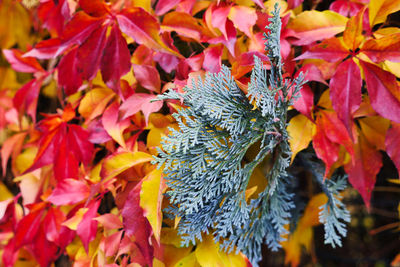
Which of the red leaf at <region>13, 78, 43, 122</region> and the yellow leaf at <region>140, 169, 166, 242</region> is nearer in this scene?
the yellow leaf at <region>140, 169, 166, 242</region>

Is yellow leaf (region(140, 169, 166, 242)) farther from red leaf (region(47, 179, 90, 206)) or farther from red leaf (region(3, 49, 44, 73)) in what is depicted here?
red leaf (region(3, 49, 44, 73))

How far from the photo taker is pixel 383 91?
43 cm

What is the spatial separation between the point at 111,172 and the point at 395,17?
0.60 metres

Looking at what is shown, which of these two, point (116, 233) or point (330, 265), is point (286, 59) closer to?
point (116, 233)

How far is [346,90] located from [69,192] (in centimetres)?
44

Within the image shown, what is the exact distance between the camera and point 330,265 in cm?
118

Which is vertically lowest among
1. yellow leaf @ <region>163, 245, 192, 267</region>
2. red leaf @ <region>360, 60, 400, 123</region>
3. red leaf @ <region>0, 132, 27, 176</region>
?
yellow leaf @ <region>163, 245, 192, 267</region>

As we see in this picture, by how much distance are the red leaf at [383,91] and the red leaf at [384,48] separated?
0.04ft

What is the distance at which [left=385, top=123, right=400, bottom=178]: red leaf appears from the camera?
46cm

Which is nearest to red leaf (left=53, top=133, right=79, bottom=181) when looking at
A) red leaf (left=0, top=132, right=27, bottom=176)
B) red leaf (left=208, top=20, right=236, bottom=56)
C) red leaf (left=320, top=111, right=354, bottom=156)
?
red leaf (left=0, top=132, right=27, bottom=176)

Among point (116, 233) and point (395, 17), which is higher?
point (395, 17)

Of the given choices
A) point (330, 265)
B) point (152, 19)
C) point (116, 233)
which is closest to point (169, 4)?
point (152, 19)

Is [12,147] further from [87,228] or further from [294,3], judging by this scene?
[294,3]

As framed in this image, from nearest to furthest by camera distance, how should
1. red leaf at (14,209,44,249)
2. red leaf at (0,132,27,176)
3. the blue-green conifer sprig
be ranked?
the blue-green conifer sprig → red leaf at (14,209,44,249) → red leaf at (0,132,27,176)
